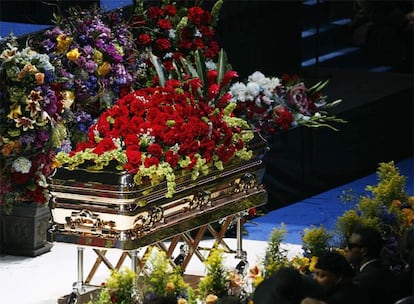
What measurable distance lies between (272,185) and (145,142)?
3.46 m

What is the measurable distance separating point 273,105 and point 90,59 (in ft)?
4.28

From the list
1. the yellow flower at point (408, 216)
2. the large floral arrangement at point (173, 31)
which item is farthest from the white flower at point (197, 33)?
the yellow flower at point (408, 216)

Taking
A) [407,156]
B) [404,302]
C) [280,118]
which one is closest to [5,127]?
[280,118]

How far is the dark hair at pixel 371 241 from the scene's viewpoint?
827cm

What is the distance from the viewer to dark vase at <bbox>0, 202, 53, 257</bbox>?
1117cm

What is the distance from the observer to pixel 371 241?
8.29m

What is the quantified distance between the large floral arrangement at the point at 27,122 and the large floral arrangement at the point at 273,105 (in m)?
1.25

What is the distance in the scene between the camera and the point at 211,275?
8.52 m

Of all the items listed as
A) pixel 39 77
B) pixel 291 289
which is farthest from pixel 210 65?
pixel 291 289

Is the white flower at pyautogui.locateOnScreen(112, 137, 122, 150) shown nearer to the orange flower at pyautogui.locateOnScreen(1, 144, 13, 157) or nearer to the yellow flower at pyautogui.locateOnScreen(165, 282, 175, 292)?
the orange flower at pyautogui.locateOnScreen(1, 144, 13, 157)

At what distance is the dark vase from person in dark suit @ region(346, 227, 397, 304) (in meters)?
3.21

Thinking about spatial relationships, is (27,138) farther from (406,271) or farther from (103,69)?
(406,271)

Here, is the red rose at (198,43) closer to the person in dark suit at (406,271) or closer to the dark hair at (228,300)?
the person in dark suit at (406,271)

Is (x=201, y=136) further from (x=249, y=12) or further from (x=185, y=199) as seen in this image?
(x=249, y=12)
